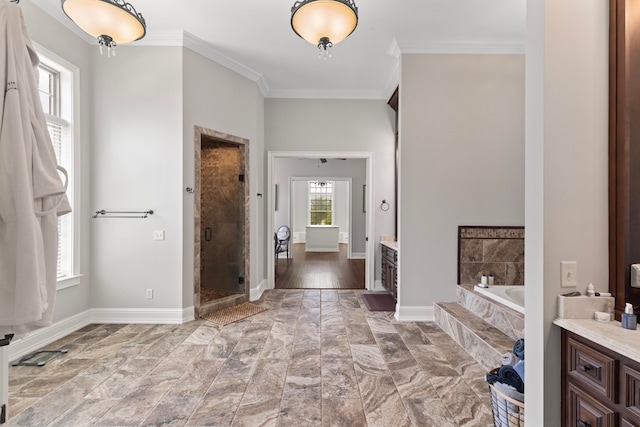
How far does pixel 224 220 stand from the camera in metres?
4.63

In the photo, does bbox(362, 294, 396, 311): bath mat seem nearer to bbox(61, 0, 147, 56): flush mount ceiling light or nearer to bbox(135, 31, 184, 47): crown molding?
bbox(61, 0, 147, 56): flush mount ceiling light

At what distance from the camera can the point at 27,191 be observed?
1.20m

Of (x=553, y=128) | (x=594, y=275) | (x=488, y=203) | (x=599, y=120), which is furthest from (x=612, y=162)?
(x=488, y=203)

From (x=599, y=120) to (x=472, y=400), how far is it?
6.27ft

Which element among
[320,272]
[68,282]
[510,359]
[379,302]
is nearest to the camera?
[510,359]

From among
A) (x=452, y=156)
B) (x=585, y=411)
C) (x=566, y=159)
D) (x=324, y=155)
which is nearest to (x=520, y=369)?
(x=585, y=411)

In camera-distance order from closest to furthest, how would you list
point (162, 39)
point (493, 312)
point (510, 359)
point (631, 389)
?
point (631, 389)
point (510, 359)
point (493, 312)
point (162, 39)

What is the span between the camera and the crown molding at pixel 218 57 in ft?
11.7

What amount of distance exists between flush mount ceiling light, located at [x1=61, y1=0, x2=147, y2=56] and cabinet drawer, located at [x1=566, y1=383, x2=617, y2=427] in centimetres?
357

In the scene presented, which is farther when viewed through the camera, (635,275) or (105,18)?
(105,18)

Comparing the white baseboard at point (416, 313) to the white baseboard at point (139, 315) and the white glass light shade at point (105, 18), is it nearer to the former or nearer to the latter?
the white baseboard at point (139, 315)

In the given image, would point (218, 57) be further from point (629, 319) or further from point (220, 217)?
point (629, 319)

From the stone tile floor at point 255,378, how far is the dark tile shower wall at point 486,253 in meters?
0.85

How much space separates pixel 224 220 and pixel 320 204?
6.55 meters
